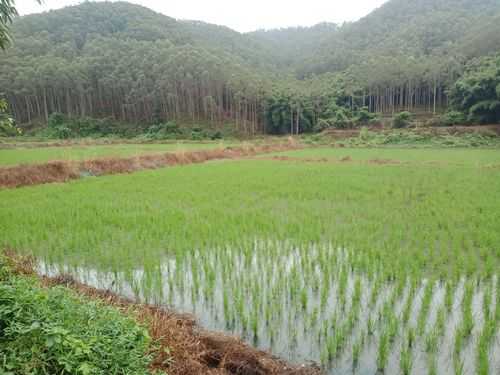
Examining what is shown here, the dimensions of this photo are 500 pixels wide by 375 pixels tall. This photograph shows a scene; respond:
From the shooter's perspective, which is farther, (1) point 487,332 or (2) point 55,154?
(2) point 55,154

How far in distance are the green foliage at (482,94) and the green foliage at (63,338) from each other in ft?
131

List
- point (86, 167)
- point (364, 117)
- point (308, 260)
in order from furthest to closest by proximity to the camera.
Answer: point (364, 117) < point (86, 167) < point (308, 260)

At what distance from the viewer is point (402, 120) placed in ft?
127

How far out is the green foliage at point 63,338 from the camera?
1.70 metres

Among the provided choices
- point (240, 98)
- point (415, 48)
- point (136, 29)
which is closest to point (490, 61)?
point (415, 48)

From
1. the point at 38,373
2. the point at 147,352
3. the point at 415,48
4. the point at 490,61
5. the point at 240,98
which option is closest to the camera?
the point at 38,373

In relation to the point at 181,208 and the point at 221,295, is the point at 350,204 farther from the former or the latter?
the point at 221,295

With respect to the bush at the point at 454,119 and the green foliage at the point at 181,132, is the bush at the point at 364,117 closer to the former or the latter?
the bush at the point at 454,119

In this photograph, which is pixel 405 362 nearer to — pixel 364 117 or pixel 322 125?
pixel 322 125

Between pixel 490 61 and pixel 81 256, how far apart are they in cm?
4895

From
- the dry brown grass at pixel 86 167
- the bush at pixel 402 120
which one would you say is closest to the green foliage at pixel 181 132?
the dry brown grass at pixel 86 167

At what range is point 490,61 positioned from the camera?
3759 cm

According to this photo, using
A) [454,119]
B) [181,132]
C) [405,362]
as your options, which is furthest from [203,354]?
[454,119]

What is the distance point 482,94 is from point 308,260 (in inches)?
1588
